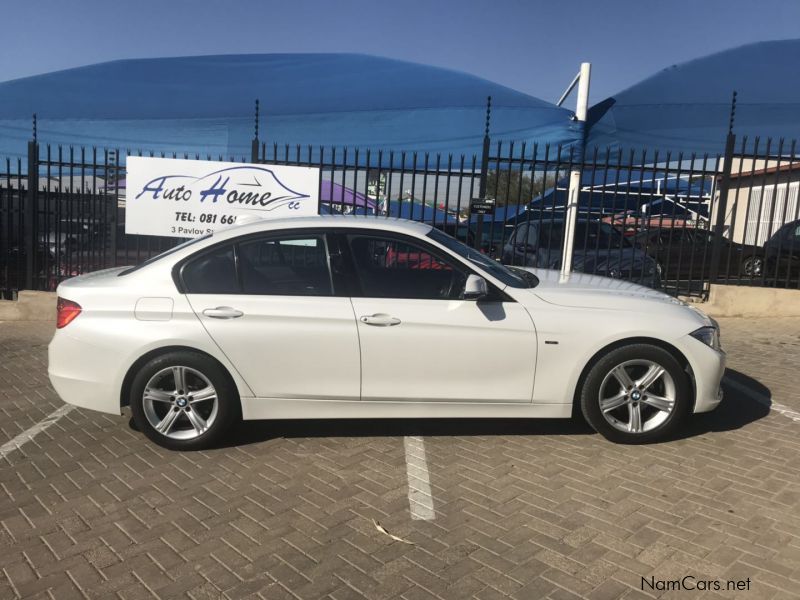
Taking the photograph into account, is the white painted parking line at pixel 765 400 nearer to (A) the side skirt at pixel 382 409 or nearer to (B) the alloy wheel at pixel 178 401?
(A) the side skirt at pixel 382 409

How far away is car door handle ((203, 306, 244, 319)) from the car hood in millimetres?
1987

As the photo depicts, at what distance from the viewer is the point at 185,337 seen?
4332 mm

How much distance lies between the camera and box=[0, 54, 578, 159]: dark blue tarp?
10.1m

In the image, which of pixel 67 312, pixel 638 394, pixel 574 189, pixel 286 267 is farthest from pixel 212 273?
pixel 574 189

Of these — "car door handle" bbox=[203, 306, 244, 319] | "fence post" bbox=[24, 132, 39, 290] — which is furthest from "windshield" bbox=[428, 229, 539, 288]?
"fence post" bbox=[24, 132, 39, 290]

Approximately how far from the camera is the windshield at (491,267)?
4.62 metres

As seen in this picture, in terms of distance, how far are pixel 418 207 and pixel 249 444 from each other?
21.3 feet

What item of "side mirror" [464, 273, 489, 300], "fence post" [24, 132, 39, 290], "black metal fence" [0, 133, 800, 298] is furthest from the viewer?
"fence post" [24, 132, 39, 290]

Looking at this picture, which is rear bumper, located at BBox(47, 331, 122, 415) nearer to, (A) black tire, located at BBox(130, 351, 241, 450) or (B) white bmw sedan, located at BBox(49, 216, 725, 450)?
(B) white bmw sedan, located at BBox(49, 216, 725, 450)

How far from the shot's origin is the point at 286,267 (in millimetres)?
4555

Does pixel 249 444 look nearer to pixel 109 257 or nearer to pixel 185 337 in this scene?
pixel 185 337

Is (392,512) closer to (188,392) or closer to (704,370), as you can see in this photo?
(188,392)

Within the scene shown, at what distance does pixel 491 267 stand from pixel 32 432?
3.57 meters

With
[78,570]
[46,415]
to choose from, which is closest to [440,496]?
[78,570]
